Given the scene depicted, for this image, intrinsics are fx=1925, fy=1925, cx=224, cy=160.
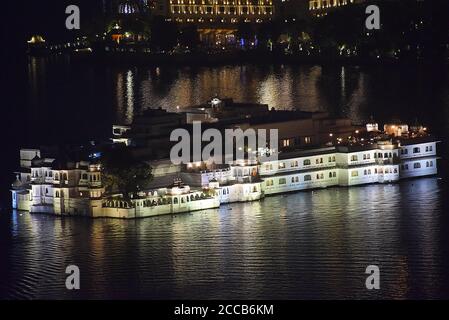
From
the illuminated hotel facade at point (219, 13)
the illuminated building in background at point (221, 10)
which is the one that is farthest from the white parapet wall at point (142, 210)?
the illuminated building in background at point (221, 10)

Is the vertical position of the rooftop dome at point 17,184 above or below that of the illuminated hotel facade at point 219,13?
below

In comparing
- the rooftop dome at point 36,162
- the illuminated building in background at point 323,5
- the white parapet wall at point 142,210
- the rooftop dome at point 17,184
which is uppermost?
the illuminated building in background at point 323,5

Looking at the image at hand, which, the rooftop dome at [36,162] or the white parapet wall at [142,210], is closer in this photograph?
the white parapet wall at [142,210]

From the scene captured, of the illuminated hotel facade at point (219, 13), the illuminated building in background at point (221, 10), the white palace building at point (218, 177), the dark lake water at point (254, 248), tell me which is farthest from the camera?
the illuminated building in background at point (221, 10)

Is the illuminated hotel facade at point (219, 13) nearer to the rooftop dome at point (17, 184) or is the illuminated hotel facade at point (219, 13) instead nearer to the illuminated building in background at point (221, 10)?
the illuminated building in background at point (221, 10)

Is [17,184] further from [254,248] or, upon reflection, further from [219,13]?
[219,13]

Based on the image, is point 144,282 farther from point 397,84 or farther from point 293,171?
point 397,84

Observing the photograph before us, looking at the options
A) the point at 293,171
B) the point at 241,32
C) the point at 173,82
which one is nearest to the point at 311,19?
the point at 241,32
